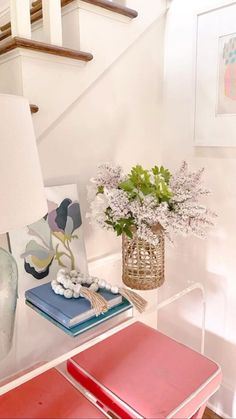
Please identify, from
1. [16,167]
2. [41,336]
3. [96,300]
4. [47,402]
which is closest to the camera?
[16,167]

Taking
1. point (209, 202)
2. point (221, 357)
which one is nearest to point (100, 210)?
point (209, 202)

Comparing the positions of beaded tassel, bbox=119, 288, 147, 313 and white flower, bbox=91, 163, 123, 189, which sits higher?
white flower, bbox=91, 163, 123, 189

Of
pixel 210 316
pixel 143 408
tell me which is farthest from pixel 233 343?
pixel 143 408

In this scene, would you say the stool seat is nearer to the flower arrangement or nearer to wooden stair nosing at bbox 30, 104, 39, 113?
the flower arrangement

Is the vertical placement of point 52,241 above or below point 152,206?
below

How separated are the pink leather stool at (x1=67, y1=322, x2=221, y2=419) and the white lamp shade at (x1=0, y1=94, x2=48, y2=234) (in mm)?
567

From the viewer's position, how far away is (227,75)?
1.26m

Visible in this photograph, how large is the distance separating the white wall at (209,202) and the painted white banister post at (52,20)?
1.98ft

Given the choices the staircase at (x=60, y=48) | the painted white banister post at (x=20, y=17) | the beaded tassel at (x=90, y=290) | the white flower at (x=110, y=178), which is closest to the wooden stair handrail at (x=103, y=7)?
the staircase at (x=60, y=48)

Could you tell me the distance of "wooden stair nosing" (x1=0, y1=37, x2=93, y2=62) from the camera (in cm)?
92

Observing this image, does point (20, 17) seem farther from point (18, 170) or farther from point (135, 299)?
point (135, 299)

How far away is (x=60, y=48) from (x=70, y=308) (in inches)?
29.9

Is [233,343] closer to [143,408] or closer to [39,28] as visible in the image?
[143,408]

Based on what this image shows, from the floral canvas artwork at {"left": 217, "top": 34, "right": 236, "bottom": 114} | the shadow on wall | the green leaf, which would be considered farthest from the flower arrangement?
the shadow on wall
